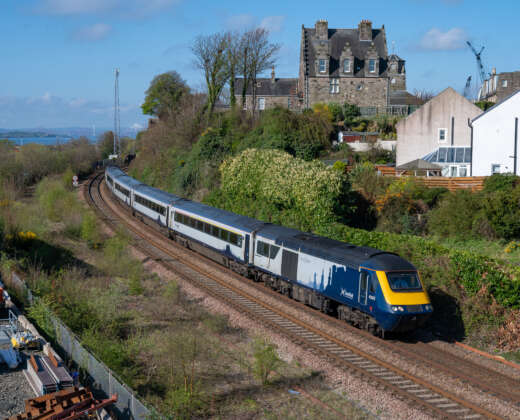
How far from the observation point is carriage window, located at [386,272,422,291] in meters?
15.1

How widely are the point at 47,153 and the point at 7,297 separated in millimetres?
50954

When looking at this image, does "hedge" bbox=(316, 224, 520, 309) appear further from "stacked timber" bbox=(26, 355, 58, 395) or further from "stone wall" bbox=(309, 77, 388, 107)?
"stone wall" bbox=(309, 77, 388, 107)

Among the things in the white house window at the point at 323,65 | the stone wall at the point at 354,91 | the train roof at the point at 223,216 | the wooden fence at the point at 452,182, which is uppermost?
the white house window at the point at 323,65

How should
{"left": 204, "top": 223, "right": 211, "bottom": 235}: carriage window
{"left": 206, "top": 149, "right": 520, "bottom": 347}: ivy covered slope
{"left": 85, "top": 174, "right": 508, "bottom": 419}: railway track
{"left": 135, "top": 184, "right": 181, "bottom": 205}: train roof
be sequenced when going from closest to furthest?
{"left": 85, "top": 174, "right": 508, "bottom": 419}: railway track, {"left": 206, "top": 149, "right": 520, "bottom": 347}: ivy covered slope, {"left": 204, "top": 223, "right": 211, "bottom": 235}: carriage window, {"left": 135, "top": 184, "right": 181, "bottom": 205}: train roof

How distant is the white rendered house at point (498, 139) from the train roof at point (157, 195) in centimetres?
2048

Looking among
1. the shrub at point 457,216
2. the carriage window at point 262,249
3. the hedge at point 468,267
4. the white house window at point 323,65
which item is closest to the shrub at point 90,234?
the carriage window at point 262,249

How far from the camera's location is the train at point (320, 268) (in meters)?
15.1

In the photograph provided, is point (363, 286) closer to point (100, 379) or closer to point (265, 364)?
point (265, 364)

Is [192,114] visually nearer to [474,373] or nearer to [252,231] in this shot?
[252,231]

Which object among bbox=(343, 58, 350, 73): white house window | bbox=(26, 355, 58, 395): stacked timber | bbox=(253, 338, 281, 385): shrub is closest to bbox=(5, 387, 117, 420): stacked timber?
bbox=(26, 355, 58, 395): stacked timber

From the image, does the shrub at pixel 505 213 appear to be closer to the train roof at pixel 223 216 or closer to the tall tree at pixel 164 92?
the train roof at pixel 223 216

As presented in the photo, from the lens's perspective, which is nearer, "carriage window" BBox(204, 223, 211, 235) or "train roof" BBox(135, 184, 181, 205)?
"carriage window" BBox(204, 223, 211, 235)

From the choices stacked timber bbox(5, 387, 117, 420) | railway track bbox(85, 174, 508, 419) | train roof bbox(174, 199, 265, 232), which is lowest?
railway track bbox(85, 174, 508, 419)

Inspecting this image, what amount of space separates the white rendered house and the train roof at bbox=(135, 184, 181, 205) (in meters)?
20.5
